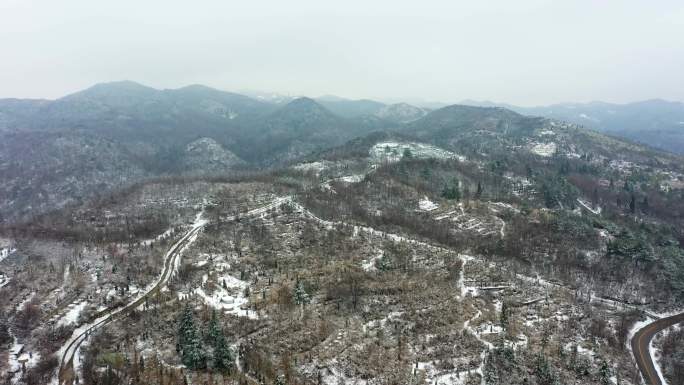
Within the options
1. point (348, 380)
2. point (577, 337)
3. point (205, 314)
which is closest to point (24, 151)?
point (205, 314)

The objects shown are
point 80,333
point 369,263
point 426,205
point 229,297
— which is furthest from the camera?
point 426,205

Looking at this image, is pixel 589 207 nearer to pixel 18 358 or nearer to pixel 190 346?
pixel 190 346

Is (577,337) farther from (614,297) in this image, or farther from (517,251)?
(517,251)

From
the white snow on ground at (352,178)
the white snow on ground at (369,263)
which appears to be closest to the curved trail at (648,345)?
the white snow on ground at (369,263)

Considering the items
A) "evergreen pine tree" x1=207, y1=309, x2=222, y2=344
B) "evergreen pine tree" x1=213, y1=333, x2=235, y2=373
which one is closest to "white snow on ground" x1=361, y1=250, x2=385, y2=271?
"evergreen pine tree" x1=207, y1=309, x2=222, y2=344

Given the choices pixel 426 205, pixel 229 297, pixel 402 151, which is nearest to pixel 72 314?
pixel 229 297

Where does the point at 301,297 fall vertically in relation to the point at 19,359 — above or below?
above
